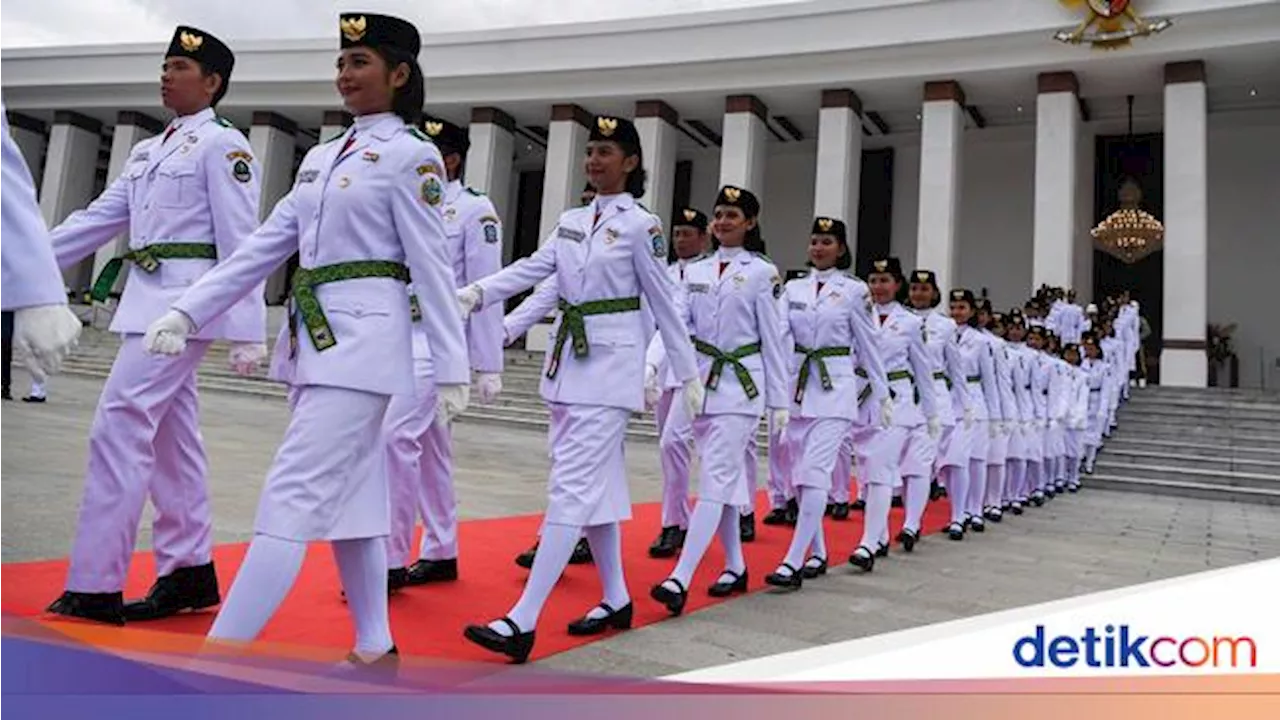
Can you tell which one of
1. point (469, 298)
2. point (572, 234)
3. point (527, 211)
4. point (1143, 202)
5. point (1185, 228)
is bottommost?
point (469, 298)

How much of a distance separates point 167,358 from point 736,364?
2286 mm

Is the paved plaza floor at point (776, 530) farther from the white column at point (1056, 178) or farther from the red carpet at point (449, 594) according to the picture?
the white column at point (1056, 178)

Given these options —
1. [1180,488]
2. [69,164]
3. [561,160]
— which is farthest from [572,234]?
[69,164]

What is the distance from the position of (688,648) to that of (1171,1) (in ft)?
60.8

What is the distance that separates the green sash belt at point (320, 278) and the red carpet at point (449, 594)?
111cm

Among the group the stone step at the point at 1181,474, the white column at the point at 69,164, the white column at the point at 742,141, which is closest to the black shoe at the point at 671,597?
the stone step at the point at 1181,474

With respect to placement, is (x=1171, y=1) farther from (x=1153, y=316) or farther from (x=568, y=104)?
(x=568, y=104)

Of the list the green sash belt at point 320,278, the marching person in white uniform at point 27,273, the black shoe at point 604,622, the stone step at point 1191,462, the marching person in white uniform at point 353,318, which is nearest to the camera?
the marching person in white uniform at point 27,273

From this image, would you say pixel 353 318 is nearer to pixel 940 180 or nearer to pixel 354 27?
pixel 354 27

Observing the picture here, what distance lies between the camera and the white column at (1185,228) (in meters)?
17.2

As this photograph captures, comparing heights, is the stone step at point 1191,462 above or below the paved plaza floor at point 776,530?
above

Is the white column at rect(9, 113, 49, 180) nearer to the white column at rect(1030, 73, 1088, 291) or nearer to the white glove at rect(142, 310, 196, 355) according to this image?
the white column at rect(1030, 73, 1088, 291)

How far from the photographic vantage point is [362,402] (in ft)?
7.70

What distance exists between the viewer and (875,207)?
2470cm
